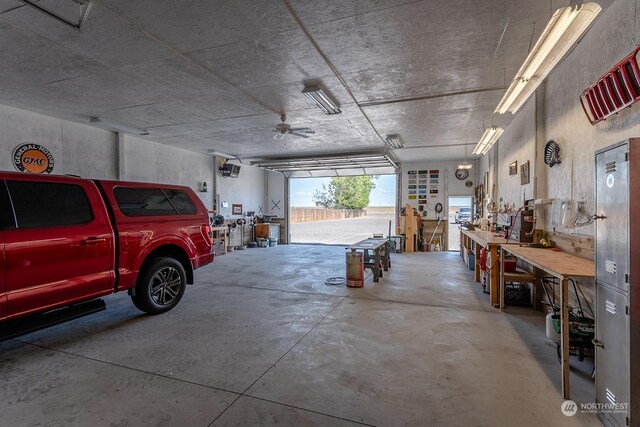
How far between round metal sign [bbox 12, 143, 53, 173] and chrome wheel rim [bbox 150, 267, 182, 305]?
400cm

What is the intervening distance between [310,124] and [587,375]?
5818mm

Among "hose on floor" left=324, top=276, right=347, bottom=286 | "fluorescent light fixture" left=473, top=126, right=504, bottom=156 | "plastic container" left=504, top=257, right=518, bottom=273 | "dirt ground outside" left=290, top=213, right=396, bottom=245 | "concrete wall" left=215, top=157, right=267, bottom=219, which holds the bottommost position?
"hose on floor" left=324, top=276, right=347, bottom=286

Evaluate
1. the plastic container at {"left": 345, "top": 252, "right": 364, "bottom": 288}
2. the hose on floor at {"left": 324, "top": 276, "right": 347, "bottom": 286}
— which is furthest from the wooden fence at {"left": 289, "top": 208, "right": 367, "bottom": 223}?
the plastic container at {"left": 345, "top": 252, "right": 364, "bottom": 288}

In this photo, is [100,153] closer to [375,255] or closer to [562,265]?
[375,255]

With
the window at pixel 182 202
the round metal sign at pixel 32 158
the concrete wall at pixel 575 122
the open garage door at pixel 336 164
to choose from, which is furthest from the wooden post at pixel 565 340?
the round metal sign at pixel 32 158

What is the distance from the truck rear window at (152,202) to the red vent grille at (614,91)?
490cm

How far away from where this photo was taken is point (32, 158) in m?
5.70

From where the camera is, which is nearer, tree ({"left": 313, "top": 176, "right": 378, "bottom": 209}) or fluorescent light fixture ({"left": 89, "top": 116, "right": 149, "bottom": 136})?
fluorescent light fixture ({"left": 89, "top": 116, "right": 149, "bottom": 136})

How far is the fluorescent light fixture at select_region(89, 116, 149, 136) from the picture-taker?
6.19 meters

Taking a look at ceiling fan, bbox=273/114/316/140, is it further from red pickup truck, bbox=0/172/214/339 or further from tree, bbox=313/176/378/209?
tree, bbox=313/176/378/209

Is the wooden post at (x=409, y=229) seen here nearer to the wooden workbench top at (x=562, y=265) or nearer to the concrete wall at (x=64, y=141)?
the wooden workbench top at (x=562, y=265)

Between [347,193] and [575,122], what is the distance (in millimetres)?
27092

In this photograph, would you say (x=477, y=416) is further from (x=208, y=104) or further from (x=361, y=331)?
(x=208, y=104)

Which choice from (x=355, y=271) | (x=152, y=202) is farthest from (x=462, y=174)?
(x=152, y=202)
